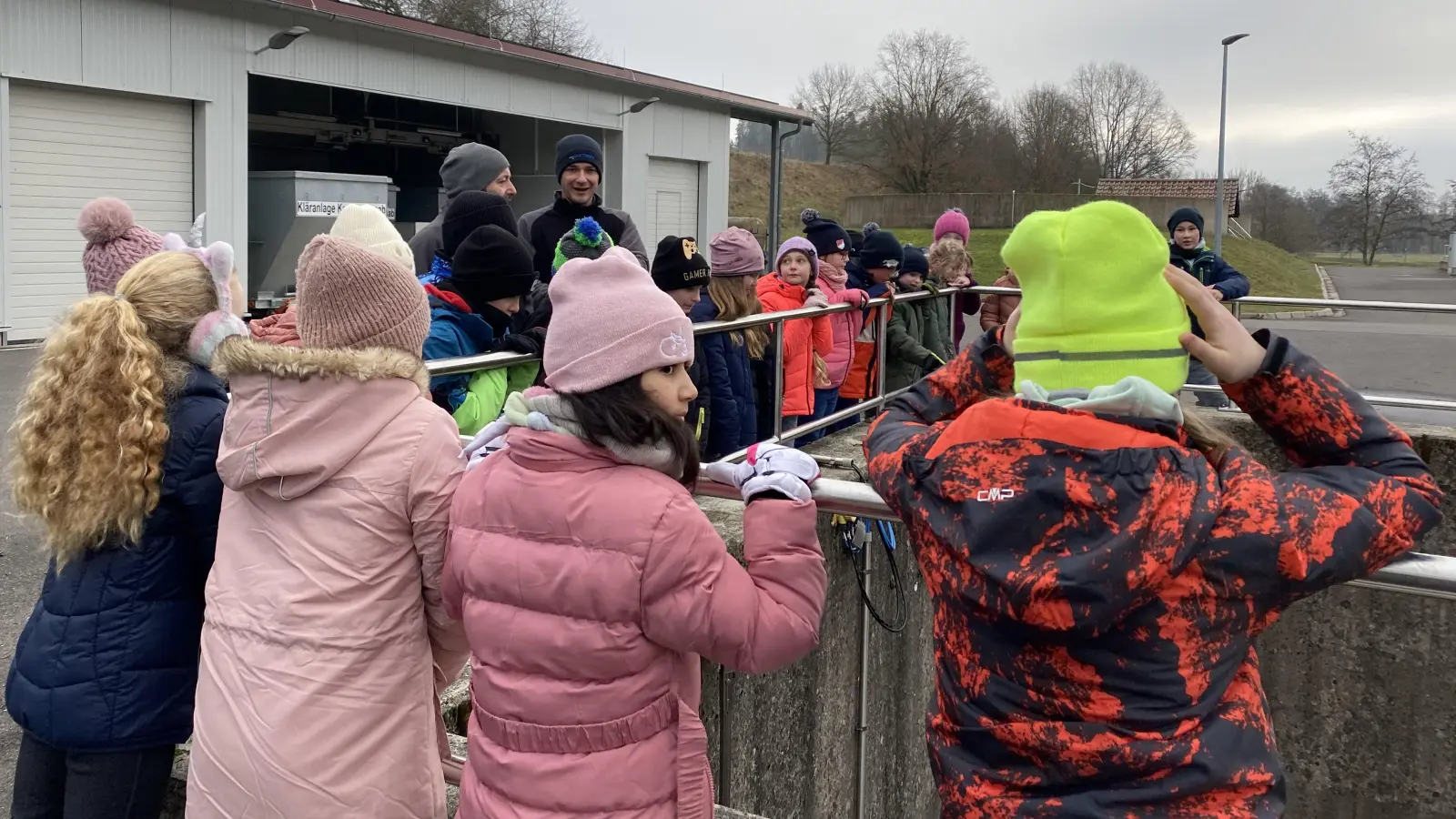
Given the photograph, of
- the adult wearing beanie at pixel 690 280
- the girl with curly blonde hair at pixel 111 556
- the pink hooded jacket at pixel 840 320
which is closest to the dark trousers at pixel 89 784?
the girl with curly blonde hair at pixel 111 556

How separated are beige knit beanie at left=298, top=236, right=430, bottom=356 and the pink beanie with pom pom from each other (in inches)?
43.4

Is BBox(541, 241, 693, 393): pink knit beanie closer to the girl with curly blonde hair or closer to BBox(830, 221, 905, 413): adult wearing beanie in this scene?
the girl with curly blonde hair

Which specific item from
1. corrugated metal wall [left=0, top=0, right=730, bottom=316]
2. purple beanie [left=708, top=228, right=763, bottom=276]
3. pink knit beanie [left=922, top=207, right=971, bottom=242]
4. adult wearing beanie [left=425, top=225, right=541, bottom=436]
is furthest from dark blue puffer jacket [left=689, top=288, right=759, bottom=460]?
corrugated metal wall [left=0, top=0, right=730, bottom=316]

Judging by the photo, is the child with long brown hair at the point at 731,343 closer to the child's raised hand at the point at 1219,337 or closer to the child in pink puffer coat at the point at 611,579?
the child in pink puffer coat at the point at 611,579

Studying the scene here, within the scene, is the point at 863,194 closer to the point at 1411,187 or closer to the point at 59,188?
the point at 1411,187

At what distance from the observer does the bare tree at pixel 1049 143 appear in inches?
2317

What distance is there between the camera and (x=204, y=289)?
8.28 feet

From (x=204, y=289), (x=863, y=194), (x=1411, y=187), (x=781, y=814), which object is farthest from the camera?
(x=1411, y=187)

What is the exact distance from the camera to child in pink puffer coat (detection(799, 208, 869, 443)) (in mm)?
6750

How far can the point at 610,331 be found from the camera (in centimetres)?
192

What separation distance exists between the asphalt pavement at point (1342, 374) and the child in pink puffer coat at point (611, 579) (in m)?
1.21

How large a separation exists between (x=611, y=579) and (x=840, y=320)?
5.15 meters

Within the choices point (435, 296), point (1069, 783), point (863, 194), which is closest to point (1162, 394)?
point (1069, 783)

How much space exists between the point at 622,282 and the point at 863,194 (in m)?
55.8
